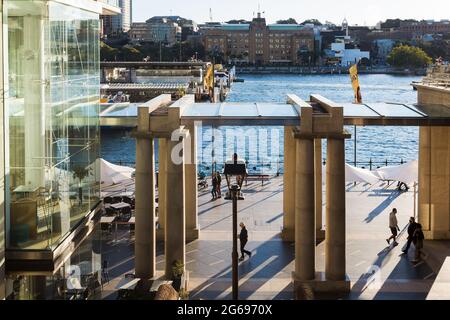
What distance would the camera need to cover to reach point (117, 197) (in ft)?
89.6

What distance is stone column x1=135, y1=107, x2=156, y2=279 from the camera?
17781 millimetres

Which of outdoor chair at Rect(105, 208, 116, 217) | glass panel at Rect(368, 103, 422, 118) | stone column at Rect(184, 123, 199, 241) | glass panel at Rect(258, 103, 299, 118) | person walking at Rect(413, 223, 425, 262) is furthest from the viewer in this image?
outdoor chair at Rect(105, 208, 116, 217)

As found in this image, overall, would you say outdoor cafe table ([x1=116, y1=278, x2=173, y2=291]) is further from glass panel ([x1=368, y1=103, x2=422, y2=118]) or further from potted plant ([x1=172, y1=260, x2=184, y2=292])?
glass panel ([x1=368, y1=103, x2=422, y2=118])

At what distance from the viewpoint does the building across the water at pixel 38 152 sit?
13.0m

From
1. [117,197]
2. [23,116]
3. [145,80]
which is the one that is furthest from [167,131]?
[145,80]

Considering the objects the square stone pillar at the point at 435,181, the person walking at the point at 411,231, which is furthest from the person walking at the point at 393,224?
the square stone pillar at the point at 435,181

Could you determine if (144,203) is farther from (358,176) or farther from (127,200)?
(358,176)

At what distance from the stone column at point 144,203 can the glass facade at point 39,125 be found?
2497 millimetres

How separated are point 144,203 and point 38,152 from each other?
4.83m

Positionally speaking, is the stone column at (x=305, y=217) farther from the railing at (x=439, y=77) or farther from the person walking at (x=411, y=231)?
the railing at (x=439, y=77)

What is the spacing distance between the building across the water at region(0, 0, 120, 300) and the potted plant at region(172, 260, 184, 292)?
2.33 m

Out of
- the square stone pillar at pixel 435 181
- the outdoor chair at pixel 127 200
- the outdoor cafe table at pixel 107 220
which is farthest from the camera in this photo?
the outdoor chair at pixel 127 200

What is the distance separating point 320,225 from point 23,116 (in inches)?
475

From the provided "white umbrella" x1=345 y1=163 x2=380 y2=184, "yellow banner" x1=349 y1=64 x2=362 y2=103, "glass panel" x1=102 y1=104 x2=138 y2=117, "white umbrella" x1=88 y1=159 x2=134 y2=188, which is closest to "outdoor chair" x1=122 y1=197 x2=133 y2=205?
"white umbrella" x1=88 y1=159 x2=134 y2=188
